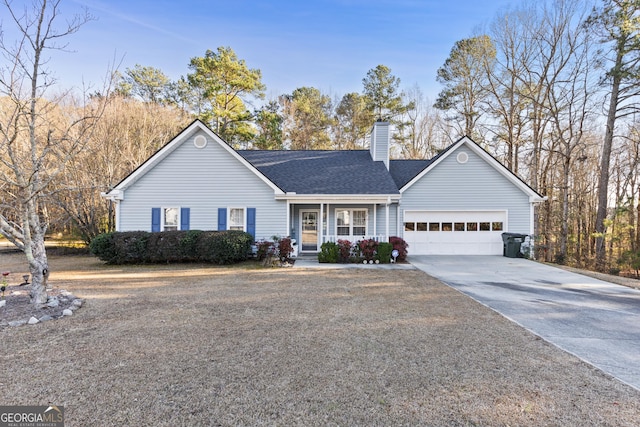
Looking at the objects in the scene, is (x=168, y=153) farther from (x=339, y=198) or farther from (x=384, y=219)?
(x=384, y=219)

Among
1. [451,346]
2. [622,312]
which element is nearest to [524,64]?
[622,312]

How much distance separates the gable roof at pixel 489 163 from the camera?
1403 centimetres

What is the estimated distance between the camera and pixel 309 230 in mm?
13945

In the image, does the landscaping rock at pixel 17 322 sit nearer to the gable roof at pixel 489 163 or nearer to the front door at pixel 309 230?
the front door at pixel 309 230

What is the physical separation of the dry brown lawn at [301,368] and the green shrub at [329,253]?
5366 mm

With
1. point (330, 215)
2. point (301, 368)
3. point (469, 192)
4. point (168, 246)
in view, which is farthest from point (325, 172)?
point (301, 368)

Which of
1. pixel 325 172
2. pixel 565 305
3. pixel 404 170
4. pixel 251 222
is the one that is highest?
pixel 404 170

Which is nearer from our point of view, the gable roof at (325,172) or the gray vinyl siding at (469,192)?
the gable roof at (325,172)

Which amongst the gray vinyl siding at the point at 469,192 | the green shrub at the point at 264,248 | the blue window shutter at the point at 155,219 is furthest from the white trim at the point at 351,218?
the blue window shutter at the point at 155,219

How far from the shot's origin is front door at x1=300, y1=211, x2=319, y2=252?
13.9 m

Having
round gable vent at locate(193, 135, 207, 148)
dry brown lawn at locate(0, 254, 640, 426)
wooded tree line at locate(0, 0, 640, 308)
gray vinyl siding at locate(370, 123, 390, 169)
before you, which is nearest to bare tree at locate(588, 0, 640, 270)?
wooded tree line at locate(0, 0, 640, 308)

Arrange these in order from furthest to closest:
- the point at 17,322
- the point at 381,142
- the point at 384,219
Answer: the point at 381,142 → the point at 384,219 → the point at 17,322

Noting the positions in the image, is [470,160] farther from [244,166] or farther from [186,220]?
[186,220]

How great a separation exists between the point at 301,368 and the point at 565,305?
6179mm
